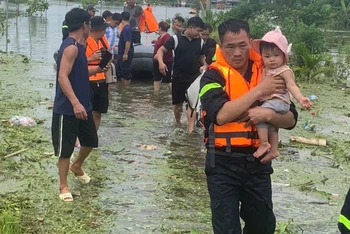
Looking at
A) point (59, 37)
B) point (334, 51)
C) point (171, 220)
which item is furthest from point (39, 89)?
point (334, 51)

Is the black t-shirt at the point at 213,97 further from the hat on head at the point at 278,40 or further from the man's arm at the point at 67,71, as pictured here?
the man's arm at the point at 67,71

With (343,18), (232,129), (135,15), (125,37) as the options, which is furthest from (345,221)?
(343,18)

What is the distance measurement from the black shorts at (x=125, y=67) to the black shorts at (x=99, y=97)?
509 cm

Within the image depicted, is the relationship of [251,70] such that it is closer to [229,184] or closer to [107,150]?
[229,184]

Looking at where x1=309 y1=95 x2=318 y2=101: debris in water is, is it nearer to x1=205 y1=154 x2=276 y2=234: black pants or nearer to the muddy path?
the muddy path

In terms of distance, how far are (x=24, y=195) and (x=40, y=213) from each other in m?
0.55

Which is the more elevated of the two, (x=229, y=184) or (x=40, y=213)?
(x=229, y=184)

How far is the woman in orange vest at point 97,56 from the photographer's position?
665cm

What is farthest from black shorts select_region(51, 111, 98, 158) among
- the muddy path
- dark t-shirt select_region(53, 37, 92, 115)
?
the muddy path

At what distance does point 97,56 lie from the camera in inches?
257

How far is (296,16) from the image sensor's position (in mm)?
27344

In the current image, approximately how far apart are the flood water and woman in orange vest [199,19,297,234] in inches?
55.0

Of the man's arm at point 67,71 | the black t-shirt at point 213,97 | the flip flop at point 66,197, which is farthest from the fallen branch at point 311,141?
the black t-shirt at point 213,97

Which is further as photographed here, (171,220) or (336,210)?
(336,210)
